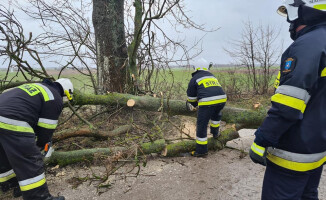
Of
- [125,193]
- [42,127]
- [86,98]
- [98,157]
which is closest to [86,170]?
[98,157]

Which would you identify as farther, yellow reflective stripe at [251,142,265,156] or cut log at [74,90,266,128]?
cut log at [74,90,266,128]

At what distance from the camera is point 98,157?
340 centimetres

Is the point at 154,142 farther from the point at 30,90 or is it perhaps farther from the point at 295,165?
the point at 295,165

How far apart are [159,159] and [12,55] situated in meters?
3.72

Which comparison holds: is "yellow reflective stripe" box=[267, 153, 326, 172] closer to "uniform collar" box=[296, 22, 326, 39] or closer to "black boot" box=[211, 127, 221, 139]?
"uniform collar" box=[296, 22, 326, 39]

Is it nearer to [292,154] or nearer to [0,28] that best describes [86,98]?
[0,28]

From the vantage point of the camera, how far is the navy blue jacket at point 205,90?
3.79 metres

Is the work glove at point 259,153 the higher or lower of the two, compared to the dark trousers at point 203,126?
higher

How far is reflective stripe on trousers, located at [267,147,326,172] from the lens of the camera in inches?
59.1

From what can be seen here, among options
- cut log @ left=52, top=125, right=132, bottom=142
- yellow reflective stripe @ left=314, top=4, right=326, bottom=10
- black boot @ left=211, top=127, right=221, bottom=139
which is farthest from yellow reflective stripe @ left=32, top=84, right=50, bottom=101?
black boot @ left=211, top=127, right=221, bottom=139

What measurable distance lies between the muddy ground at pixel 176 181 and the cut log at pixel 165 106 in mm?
924

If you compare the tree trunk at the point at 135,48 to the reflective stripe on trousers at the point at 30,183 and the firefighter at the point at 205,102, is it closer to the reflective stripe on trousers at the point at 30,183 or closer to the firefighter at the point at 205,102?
the firefighter at the point at 205,102

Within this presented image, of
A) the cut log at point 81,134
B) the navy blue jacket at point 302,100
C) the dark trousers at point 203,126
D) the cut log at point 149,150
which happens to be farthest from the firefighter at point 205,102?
the navy blue jacket at point 302,100

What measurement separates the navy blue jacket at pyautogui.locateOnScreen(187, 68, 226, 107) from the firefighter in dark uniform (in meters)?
2.17
